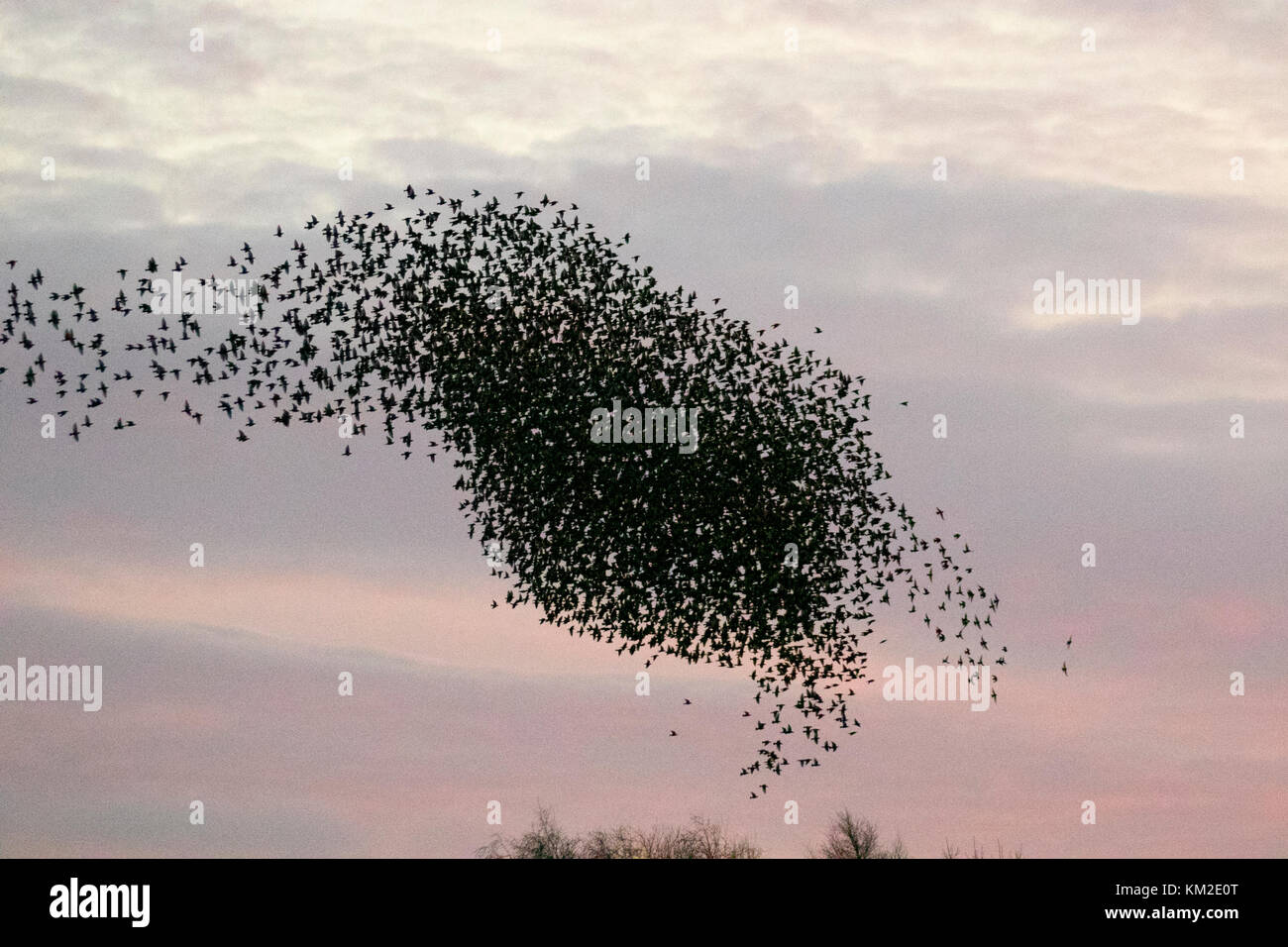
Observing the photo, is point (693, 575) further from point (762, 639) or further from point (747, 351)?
point (747, 351)

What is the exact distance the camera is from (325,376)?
713 inches

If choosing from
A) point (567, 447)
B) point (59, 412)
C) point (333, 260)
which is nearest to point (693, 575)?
point (567, 447)

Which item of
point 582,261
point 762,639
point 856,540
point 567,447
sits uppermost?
point 582,261

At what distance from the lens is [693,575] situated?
18.5 meters

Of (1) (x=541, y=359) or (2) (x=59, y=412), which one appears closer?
(2) (x=59, y=412)

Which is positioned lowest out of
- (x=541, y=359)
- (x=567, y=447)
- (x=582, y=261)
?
(x=567, y=447)

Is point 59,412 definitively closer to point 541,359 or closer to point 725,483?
point 541,359

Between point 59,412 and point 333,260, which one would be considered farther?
point 333,260

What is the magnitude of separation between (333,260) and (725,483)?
6.37 m

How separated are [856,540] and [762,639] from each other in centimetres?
195

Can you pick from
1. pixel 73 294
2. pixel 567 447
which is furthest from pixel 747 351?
pixel 73 294

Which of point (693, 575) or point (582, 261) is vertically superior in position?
point (582, 261)

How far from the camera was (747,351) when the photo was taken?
739 inches

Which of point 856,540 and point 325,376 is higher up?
point 325,376
